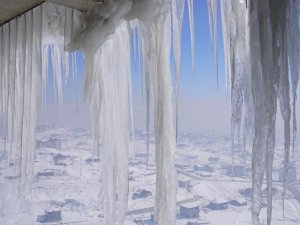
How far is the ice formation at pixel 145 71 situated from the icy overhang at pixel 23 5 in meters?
0.06

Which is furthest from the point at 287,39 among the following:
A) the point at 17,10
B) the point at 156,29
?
the point at 17,10

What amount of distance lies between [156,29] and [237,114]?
60cm

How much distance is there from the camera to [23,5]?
197 cm

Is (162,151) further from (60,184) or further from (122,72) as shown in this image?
(60,184)

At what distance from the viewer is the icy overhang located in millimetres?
1764

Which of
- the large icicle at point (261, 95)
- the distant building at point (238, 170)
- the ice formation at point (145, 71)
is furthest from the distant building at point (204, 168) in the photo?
the large icicle at point (261, 95)

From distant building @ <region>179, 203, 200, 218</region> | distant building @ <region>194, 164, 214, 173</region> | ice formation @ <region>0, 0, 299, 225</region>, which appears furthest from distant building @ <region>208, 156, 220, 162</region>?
ice formation @ <region>0, 0, 299, 225</region>

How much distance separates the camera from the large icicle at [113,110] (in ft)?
6.86

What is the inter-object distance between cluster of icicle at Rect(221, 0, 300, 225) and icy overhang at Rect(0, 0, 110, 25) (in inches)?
30.9

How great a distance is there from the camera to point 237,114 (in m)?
1.29

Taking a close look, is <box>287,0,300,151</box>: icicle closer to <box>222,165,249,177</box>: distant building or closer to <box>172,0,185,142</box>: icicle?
<box>222,165,249,177</box>: distant building

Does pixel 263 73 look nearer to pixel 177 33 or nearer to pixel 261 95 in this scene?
pixel 261 95

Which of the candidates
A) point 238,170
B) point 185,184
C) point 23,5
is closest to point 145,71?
point 23,5

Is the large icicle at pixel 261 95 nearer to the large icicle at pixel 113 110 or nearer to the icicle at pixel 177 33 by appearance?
the icicle at pixel 177 33
